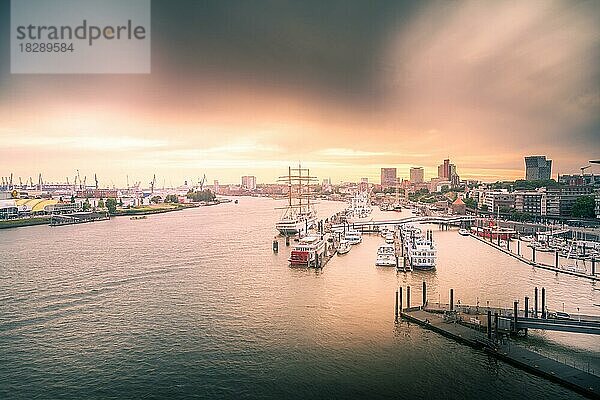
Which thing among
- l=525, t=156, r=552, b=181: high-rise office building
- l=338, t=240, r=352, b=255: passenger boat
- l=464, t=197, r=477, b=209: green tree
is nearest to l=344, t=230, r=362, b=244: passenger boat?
l=338, t=240, r=352, b=255: passenger boat

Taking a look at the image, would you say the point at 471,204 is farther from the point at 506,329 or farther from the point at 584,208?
the point at 506,329

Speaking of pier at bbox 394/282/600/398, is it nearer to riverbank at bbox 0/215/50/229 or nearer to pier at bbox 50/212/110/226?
riverbank at bbox 0/215/50/229

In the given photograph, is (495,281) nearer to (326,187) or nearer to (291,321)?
(291,321)

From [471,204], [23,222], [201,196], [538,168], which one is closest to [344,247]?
[23,222]

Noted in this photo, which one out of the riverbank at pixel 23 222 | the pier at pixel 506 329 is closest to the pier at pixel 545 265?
the pier at pixel 506 329

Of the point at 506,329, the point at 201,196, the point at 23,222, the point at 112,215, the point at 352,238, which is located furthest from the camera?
the point at 201,196
